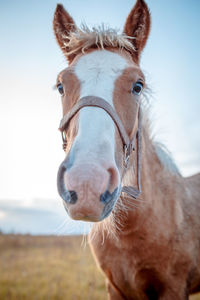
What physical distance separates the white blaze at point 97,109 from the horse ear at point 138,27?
61cm

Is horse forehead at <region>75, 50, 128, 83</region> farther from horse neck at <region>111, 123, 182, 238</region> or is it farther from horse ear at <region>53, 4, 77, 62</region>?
horse neck at <region>111, 123, 182, 238</region>

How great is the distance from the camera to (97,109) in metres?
1.83

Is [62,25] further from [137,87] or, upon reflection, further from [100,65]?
[137,87]

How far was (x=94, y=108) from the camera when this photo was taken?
183 cm

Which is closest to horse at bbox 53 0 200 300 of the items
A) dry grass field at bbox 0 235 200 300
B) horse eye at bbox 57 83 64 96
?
horse eye at bbox 57 83 64 96

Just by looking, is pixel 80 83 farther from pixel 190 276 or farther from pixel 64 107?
pixel 190 276

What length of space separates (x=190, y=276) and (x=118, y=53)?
2.74m

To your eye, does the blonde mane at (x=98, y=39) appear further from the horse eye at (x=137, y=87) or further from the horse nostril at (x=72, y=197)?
the horse nostril at (x=72, y=197)

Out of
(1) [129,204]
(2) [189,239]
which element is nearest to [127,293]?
(2) [189,239]

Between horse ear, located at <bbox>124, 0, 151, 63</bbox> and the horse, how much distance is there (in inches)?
0.4

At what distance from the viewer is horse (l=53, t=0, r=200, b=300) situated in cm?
157

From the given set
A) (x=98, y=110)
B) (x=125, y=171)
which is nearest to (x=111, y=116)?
(x=98, y=110)

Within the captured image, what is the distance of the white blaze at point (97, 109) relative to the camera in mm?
1531

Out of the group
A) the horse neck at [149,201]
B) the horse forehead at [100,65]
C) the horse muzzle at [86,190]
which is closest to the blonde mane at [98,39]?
the horse forehead at [100,65]
